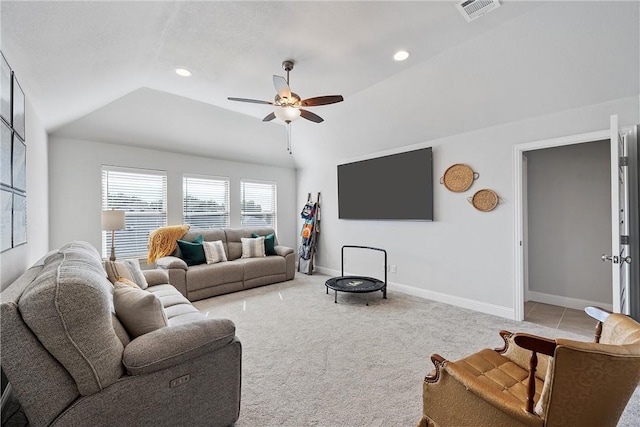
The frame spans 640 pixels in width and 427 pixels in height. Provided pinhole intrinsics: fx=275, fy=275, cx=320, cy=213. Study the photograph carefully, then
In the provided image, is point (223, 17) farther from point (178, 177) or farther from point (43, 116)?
point (178, 177)

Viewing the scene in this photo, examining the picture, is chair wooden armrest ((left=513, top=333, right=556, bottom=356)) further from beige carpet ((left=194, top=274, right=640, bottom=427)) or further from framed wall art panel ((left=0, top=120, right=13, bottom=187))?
framed wall art panel ((left=0, top=120, right=13, bottom=187))

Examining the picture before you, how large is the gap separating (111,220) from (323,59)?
3.44 meters

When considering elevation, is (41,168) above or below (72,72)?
below

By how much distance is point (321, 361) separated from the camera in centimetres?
242

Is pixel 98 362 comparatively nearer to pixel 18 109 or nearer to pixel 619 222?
pixel 18 109

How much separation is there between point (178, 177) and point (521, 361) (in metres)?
5.28

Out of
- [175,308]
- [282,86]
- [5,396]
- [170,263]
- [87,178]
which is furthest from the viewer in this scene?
[87,178]

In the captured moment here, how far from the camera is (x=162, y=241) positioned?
4.49 metres

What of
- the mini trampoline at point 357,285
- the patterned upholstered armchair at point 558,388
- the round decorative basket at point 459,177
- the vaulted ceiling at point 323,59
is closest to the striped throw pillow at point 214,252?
the mini trampoline at point 357,285

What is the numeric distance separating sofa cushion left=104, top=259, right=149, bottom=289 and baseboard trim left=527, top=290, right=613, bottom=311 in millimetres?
5226

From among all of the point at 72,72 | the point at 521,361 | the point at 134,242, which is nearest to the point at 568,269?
the point at 521,361

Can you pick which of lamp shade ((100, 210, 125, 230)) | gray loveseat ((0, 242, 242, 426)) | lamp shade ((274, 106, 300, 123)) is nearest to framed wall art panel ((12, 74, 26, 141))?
gray loveseat ((0, 242, 242, 426))

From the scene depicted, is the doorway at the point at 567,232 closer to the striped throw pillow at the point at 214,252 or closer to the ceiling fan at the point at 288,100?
the ceiling fan at the point at 288,100

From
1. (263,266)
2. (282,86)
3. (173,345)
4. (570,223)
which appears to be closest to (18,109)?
(282,86)
